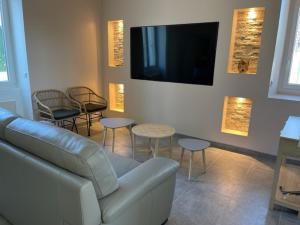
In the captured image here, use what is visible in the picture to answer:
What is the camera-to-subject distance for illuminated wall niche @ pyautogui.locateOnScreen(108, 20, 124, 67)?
4.53 metres

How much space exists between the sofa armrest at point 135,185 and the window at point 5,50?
10.5 feet

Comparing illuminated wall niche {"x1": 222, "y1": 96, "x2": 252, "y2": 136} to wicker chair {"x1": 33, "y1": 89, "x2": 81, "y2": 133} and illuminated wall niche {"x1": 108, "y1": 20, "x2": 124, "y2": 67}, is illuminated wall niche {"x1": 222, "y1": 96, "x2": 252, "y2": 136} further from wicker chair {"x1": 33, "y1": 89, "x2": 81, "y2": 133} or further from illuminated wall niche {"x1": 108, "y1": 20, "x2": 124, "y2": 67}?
wicker chair {"x1": 33, "y1": 89, "x2": 81, "y2": 133}

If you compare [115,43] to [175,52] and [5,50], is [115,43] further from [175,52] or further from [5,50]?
[5,50]

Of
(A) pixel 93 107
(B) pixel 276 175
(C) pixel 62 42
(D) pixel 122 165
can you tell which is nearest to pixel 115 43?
(C) pixel 62 42

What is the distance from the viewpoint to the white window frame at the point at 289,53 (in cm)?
299

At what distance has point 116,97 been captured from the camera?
16.1 ft

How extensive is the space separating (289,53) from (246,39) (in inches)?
22.8

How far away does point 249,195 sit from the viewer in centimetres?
242

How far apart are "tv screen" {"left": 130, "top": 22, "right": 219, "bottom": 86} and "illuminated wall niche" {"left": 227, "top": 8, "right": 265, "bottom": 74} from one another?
0.86ft

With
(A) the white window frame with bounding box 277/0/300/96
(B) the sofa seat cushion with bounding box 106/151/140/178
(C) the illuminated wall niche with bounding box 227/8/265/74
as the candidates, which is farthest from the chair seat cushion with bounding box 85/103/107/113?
(A) the white window frame with bounding box 277/0/300/96

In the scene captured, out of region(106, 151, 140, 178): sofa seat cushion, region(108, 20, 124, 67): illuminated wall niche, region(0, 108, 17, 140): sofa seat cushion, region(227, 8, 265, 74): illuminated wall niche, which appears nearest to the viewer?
region(0, 108, 17, 140): sofa seat cushion

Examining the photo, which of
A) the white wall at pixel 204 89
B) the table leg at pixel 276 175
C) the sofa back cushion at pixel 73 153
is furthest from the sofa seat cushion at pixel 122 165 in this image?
the white wall at pixel 204 89

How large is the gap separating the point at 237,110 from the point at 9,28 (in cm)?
376

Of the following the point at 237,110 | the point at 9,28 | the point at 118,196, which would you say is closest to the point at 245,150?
the point at 237,110
